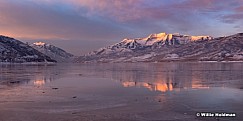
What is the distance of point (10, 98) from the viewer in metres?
26.8

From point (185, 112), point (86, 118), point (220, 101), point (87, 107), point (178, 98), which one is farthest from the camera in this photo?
point (178, 98)

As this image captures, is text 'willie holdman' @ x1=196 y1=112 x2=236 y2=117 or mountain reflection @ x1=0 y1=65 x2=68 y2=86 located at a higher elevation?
mountain reflection @ x1=0 y1=65 x2=68 y2=86

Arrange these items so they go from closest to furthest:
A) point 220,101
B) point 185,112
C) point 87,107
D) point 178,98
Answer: point 185,112 < point 87,107 < point 220,101 < point 178,98

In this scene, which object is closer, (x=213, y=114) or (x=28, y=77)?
(x=213, y=114)

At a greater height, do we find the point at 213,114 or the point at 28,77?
the point at 28,77

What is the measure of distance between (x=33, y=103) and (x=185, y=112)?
491 inches

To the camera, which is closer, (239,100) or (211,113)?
(211,113)

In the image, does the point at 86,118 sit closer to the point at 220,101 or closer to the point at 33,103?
the point at 33,103

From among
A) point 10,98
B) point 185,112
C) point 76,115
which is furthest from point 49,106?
point 185,112

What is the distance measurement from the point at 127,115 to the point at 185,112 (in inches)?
158

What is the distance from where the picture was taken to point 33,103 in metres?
24.0

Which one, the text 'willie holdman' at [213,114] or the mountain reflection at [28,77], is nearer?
the text 'willie holdman' at [213,114]

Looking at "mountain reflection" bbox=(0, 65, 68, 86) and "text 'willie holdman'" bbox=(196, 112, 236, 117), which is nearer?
"text 'willie holdman'" bbox=(196, 112, 236, 117)

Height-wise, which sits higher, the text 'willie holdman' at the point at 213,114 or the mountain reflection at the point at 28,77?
the mountain reflection at the point at 28,77
